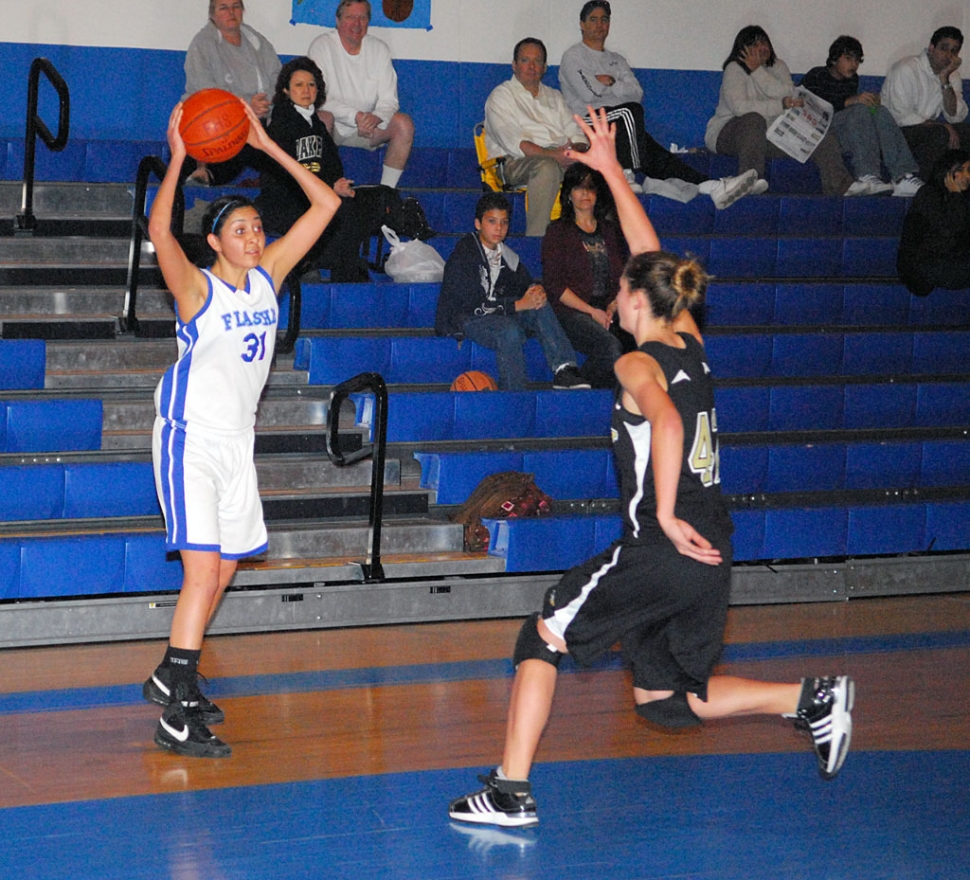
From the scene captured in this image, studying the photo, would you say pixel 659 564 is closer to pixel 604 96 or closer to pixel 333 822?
pixel 333 822

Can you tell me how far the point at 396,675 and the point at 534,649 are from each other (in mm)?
1841

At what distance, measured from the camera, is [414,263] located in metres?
8.45

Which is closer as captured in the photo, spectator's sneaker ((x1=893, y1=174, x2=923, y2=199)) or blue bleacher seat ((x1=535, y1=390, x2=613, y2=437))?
blue bleacher seat ((x1=535, y1=390, x2=613, y2=437))

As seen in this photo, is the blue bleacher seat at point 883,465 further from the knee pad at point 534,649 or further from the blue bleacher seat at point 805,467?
the knee pad at point 534,649

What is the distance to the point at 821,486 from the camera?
26.3 ft

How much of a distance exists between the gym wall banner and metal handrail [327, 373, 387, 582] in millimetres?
4312

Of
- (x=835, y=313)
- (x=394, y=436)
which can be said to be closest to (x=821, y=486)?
(x=835, y=313)

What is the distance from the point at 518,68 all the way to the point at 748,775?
6.07m

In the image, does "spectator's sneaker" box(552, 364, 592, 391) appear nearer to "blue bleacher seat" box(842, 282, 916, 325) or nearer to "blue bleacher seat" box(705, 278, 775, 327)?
"blue bleacher seat" box(705, 278, 775, 327)

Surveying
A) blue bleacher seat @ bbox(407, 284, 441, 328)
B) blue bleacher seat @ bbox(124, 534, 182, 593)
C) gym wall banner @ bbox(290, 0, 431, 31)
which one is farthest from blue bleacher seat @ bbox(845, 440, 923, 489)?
gym wall banner @ bbox(290, 0, 431, 31)

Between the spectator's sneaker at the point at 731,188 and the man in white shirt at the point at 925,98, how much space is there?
1739 mm

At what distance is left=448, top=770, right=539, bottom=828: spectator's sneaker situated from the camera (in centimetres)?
393

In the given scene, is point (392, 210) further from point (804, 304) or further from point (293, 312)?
point (804, 304)

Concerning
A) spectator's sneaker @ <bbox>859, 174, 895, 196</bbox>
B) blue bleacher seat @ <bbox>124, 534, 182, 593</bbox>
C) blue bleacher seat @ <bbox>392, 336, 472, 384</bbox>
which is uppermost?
spectator's sneaker @ <bbox>859, 174, 895, 196</bbox>
